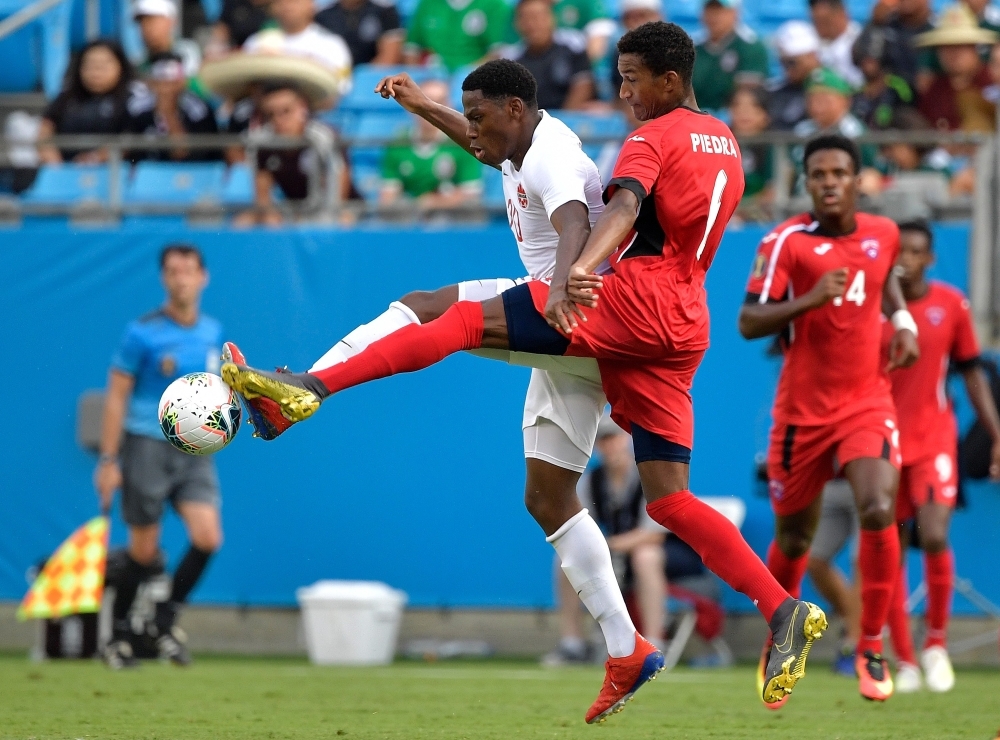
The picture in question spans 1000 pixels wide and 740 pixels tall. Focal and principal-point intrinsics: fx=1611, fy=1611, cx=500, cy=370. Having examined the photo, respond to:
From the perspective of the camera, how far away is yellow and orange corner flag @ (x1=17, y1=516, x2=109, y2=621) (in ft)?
36.0

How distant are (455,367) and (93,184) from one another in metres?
3.55

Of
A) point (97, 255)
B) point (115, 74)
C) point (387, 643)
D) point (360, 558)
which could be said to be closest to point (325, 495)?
point (360, 558)

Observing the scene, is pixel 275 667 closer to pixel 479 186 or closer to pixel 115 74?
pixel 479 186

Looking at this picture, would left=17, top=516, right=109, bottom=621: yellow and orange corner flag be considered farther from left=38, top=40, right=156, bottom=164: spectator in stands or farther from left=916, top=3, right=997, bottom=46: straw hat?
left=916, top=3, right=997, bottom=46: straw hat

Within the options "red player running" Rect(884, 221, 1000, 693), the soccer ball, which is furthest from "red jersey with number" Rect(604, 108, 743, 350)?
"red player running" Rect(884, 221, 1000, 693)

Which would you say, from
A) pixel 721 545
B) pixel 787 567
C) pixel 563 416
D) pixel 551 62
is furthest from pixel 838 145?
pixel 551 62

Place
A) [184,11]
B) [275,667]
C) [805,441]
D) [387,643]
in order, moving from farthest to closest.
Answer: [184,11] → [387,643] → [275,667] → [805,441]

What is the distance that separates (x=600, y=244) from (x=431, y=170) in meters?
7.52

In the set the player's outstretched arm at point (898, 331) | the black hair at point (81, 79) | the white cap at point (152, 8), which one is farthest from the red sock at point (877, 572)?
the white cap at point (152, 8)

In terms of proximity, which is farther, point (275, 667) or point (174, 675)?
point (275, 667)

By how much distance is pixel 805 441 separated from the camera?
7.99 m

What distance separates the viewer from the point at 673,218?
6.00 meters

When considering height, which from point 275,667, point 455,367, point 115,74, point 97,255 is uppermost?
point 115,74

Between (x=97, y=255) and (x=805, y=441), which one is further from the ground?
(x=97, y=255)
